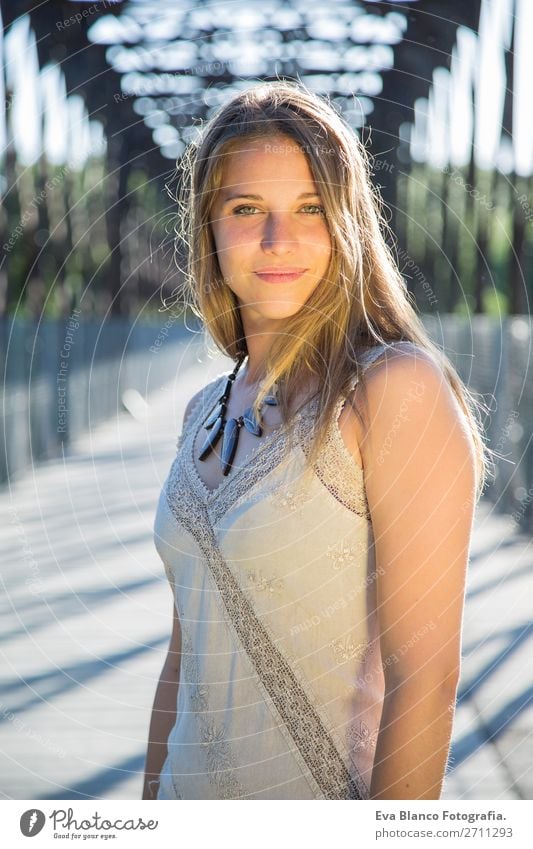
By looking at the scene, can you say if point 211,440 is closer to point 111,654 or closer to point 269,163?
point 269,163

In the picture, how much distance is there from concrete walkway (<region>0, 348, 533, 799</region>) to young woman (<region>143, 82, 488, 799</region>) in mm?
1695

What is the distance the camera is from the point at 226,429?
1680 mm

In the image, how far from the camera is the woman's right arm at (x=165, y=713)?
189cm

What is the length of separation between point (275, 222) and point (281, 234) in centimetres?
2

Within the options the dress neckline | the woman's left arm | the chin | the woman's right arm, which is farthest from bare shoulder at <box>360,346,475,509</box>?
the woman's right arm

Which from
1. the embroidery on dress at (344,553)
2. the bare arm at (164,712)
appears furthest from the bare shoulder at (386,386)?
the bare arm at (164,712)

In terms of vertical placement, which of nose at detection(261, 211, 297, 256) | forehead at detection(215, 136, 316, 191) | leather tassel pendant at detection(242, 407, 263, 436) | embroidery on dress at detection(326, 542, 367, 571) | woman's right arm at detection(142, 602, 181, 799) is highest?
forehead at detection(215, 136, 316, 191)

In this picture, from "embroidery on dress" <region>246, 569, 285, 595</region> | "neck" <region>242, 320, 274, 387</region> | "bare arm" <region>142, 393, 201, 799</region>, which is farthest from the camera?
"bare arm" <region>142, 393, 201, 799</region>

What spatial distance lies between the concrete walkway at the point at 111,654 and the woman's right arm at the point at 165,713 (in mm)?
1375

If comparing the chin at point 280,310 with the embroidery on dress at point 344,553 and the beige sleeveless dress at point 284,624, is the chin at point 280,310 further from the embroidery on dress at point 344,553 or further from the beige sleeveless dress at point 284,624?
the embroidery on dress at point 344,553

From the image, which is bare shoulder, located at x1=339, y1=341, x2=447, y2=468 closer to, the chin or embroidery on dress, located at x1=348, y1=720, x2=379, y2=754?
the chin

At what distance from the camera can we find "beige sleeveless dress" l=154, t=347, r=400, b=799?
1483mm

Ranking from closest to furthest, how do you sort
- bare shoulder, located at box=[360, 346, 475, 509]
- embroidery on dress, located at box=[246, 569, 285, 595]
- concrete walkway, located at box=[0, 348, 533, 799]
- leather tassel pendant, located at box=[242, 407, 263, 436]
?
1. bare shoulder, located at box=[360, 346, 475, 509]
2. embroidery on dress, located at box=[246, 569, 285, 595]
3. leather tassel pendant, located at box=[242, 407, 263, 436]
4. concrete walkway, located at box=[0, 348, 533, 799]
